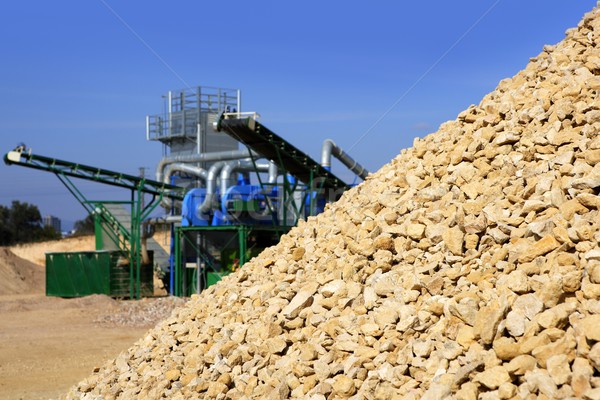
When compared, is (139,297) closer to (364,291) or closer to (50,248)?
(364,291)

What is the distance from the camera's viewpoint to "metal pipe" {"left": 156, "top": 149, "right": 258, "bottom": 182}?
1037 inches

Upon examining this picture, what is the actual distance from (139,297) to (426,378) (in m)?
18.7

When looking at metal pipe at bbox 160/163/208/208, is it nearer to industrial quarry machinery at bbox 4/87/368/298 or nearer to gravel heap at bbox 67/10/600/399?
industrial quarry machinery at bbox 4/87/368/298

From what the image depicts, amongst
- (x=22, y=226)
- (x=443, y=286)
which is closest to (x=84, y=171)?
(x=443, y=286)

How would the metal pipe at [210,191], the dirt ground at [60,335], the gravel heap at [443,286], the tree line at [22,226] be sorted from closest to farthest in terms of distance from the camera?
the gravel heap at [443,286], the dirt ground at [60,335], the metal pipe at [210,191], the tree line at [22,226]

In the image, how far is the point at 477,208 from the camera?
17.4ft

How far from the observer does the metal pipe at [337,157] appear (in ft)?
66.6

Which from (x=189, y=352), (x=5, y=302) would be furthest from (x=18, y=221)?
(x=189, y=352)

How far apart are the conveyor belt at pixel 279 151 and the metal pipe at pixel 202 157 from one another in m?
5.83

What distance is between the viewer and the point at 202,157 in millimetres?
29688

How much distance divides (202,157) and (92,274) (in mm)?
9071

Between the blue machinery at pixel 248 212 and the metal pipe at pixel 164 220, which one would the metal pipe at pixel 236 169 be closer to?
the blue machinery at pixel 248 212

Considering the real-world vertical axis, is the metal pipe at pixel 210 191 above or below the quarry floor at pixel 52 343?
above

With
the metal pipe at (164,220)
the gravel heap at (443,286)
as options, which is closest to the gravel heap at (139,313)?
the metal pipe at (164,220)
